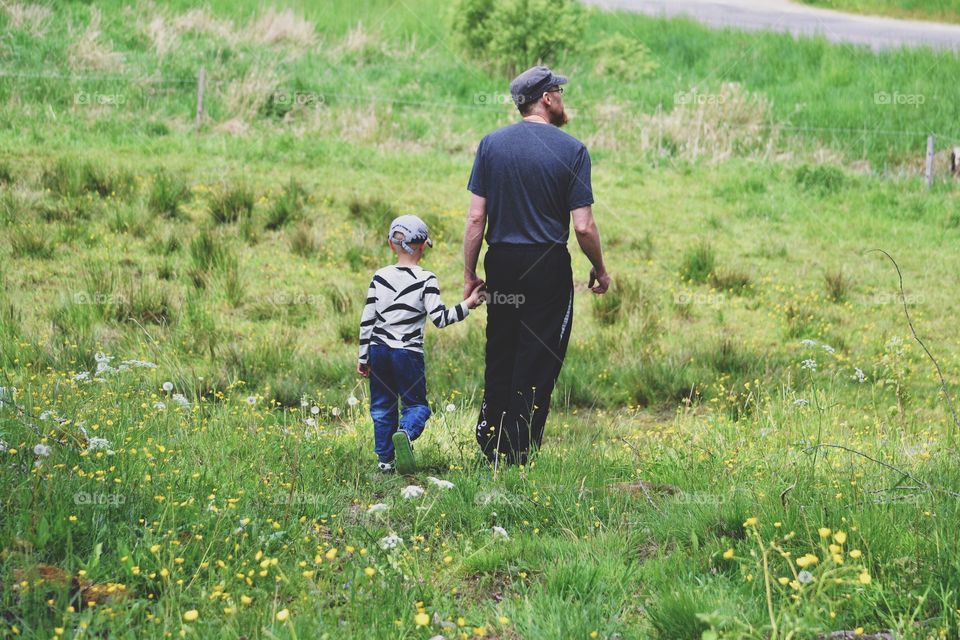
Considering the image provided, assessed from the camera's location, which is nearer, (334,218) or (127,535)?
(127,535)

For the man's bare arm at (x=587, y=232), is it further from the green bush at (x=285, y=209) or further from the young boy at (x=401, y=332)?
the green bush at (x=285, y=209)

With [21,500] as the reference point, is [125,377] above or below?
below

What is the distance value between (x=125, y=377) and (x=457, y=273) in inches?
184

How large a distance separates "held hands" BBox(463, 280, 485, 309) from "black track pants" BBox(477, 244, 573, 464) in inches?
2.0

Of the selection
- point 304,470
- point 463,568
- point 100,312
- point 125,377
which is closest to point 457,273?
point 100,312

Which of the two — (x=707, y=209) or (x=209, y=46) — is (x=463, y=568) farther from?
(x=209, y=46)

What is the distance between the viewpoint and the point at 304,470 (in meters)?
4.86

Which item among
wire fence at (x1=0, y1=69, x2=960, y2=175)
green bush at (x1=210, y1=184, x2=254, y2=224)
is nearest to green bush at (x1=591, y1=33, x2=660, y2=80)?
wire fence at (x1=0, y1=69, x2=960, y2=175)

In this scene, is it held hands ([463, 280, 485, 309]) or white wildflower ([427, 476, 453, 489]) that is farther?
held hands ([463, 280, 485, 309])

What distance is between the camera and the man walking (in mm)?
5055

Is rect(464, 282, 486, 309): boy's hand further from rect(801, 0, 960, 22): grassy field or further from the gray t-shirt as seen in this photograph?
rect(801, 0, 960, 22): grassy field

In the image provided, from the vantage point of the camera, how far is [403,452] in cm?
494

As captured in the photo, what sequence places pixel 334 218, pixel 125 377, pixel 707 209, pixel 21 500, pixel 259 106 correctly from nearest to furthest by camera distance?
1. pixel 21 500
2. pixel 125 377
3. pixel 334 218
4. pixel 707 209
5. pixel 259 106

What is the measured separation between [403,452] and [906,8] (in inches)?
908
